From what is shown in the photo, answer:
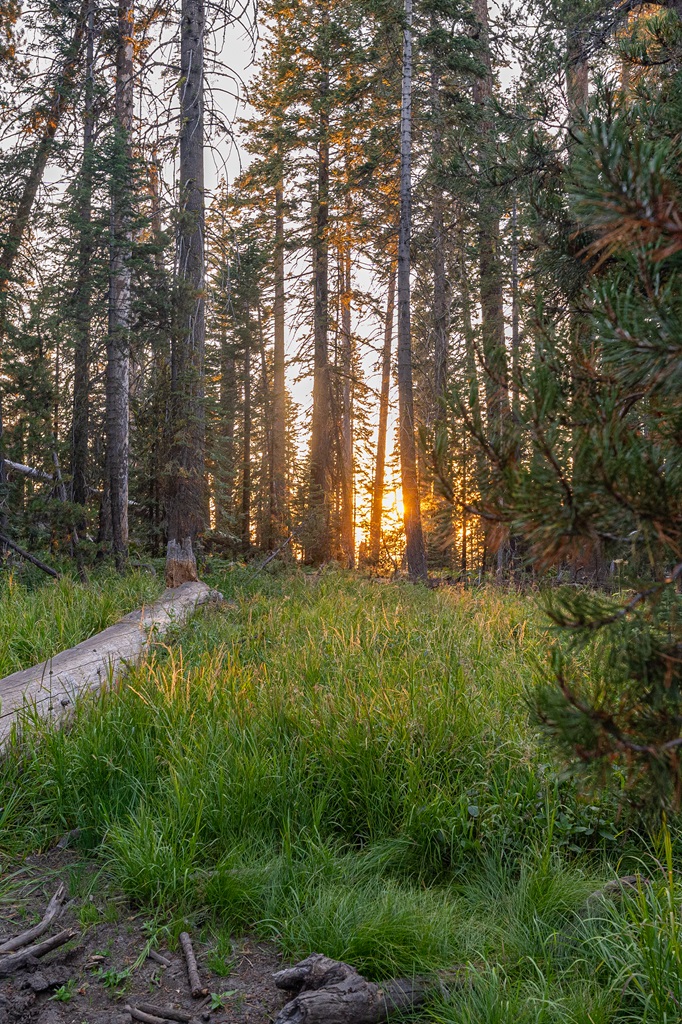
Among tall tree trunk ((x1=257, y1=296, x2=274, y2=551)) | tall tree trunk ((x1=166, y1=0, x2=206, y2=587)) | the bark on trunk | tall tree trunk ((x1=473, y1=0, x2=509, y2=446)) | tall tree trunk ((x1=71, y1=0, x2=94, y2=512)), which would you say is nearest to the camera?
tall tree trunk ((x1=166, y1=0, x2=206, y2=587))

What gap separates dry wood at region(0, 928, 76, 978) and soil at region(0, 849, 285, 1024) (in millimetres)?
26

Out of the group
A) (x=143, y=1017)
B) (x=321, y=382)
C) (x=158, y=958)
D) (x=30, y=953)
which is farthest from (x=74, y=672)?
(x=321, y=382)

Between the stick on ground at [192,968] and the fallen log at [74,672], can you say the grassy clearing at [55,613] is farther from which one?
the stick on ground at [192,968]

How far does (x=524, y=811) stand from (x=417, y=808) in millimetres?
587

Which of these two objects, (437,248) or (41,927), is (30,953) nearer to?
(41,927)

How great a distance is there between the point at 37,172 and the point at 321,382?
23.3ft

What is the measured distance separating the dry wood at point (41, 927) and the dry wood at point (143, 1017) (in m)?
0.64

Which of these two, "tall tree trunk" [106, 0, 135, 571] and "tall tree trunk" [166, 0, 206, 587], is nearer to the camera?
"tall tree trunk" [166, 0, 206, 587]

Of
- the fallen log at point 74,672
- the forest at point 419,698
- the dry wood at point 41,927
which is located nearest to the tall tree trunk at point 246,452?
the forest at point 419,698

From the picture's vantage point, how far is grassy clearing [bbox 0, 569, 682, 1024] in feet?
9.24

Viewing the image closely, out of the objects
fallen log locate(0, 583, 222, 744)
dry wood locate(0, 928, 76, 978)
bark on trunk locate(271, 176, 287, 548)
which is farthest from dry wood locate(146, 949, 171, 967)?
bark on trunk locate(271, 176, 287, 548)

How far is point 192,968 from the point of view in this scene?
2932 mm

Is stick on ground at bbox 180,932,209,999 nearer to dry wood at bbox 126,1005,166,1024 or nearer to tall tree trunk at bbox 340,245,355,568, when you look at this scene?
dry wood at bbox 126,1005,166,1024

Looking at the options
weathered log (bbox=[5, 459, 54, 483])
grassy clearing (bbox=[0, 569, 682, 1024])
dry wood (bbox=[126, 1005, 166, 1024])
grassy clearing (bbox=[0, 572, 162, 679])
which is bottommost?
dry wood (bbox=[126, 1005, 166, 1024])
